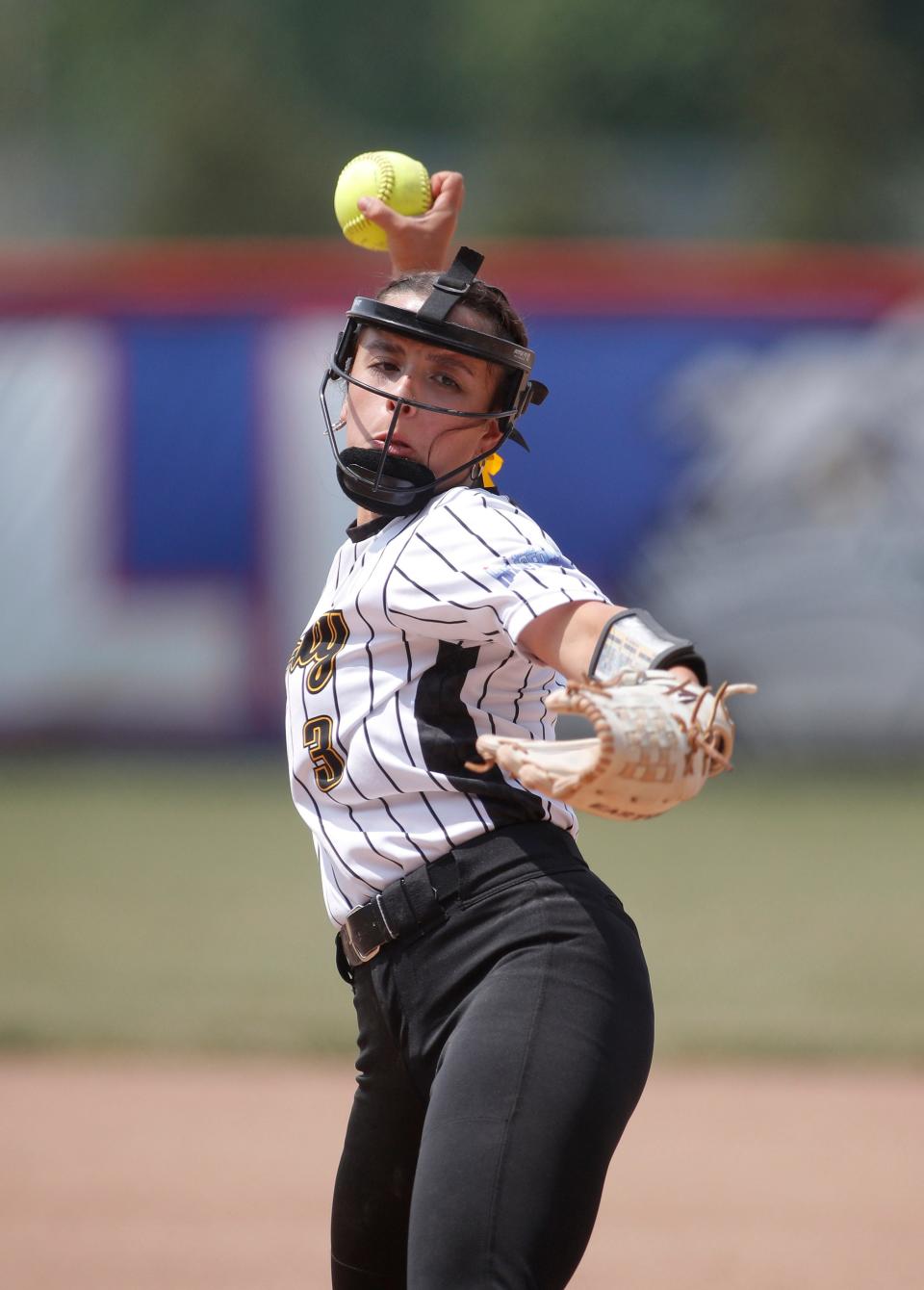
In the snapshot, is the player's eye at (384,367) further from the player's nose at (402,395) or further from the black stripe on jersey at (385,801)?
the black stripe on jersey at (385,801)

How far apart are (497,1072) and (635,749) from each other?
0.50 metres

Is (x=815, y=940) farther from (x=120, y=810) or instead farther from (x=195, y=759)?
(x=195, y=759)

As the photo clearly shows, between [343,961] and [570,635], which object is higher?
[570,635]

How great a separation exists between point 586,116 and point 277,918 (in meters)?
30.6

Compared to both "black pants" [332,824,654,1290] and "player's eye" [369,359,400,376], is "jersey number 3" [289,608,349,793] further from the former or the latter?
"player's eye" [369,359,400,376]

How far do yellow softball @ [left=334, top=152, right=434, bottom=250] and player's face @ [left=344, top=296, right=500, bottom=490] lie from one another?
2.26 ft

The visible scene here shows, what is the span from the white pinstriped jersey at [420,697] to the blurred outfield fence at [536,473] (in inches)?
378

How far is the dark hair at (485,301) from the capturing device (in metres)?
2.91

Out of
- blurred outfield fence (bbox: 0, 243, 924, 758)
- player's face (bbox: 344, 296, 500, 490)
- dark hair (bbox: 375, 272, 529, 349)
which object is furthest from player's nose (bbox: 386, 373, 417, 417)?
blurred outfield fence (bbox: 0, 243, 924, 758)

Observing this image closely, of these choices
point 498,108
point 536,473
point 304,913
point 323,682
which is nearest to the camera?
point 323,682

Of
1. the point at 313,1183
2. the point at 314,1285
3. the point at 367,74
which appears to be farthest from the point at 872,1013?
the point at 367,74

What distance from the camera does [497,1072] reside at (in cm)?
240

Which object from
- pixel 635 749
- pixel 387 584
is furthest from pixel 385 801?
pixel 635 749

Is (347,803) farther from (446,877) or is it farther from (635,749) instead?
(635,749)
